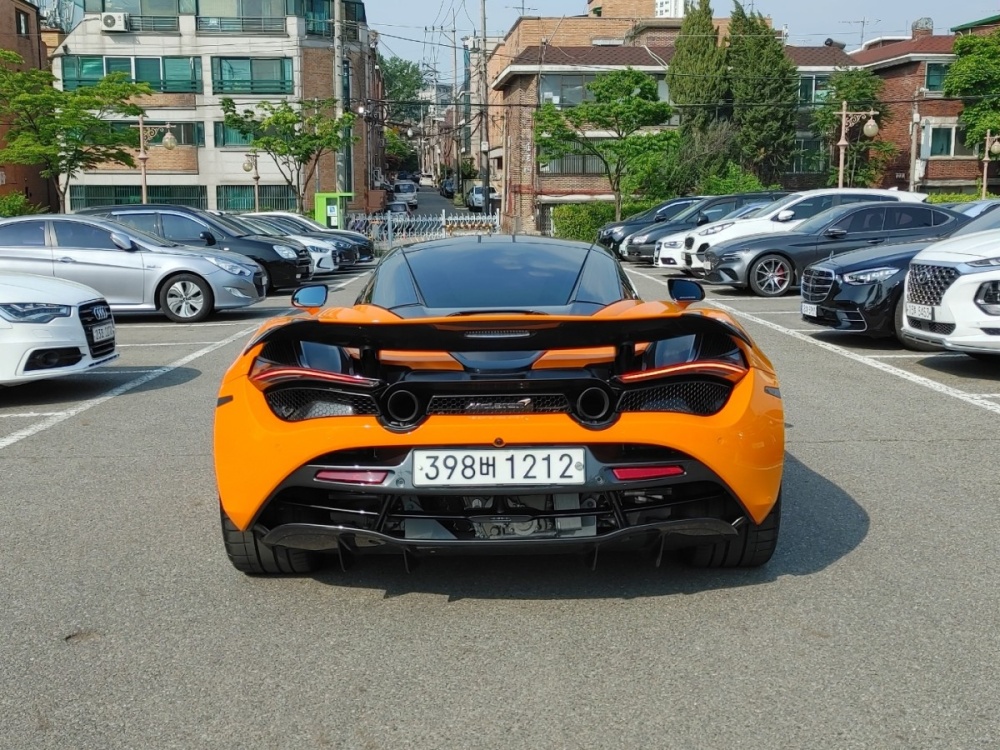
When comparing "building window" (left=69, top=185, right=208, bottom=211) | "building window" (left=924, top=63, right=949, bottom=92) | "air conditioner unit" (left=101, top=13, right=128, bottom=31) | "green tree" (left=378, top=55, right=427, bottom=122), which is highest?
"green tree" (left=378, top=55, right=427, bottom=122)

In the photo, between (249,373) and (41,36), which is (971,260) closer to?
(249,373)

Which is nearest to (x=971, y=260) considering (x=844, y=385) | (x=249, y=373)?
(x=844, y=385)

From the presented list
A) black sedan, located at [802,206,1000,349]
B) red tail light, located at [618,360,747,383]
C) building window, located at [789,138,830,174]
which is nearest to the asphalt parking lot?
red tail light, located at [618,360,747,383]

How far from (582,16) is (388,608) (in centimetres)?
6939

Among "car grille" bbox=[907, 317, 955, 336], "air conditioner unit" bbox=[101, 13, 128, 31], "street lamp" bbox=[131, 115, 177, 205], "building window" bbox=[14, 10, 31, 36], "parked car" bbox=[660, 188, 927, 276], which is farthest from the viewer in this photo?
"building window" bbox=[14, 10, 31, 36]

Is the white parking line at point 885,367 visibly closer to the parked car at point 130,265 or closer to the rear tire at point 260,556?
the rear tire at point 260,556

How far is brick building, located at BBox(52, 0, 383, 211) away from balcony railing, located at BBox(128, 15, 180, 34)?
0.05 metres

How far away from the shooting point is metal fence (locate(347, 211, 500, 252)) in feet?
139

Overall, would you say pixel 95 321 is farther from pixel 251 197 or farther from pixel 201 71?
pixel 201 71

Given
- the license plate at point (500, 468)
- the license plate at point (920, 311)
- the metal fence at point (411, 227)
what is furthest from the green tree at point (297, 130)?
the license plate at point (500, 468)

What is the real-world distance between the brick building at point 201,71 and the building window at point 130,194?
0.05 meters

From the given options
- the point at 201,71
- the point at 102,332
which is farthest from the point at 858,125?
the point at 102,332

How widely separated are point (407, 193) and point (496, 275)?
7954 cm

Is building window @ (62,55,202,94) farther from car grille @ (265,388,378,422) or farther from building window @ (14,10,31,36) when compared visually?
car grille @ (265,388,378,422)
